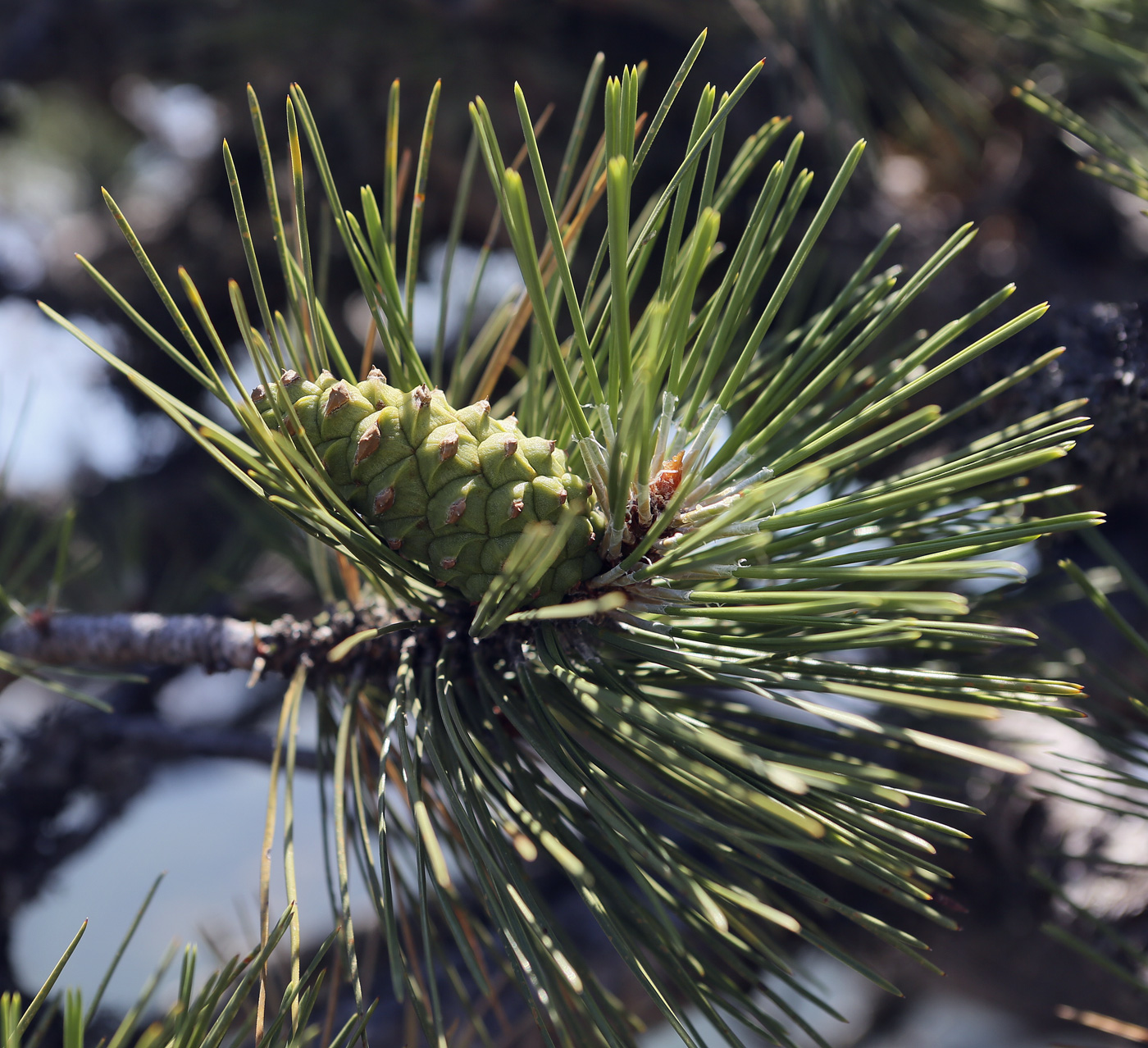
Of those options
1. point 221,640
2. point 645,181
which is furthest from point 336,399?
point 645,181

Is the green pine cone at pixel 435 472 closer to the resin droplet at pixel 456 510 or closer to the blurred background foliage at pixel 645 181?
the resin droplet at pixel 456 510

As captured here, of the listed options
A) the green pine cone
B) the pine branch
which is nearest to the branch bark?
the pine branch

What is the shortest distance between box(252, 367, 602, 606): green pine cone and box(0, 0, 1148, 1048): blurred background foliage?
24 centimetres

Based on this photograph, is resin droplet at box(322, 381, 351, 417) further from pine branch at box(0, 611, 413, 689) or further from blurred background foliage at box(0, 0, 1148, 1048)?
blurred background foliage at box(0, 0, 1148, 1048)

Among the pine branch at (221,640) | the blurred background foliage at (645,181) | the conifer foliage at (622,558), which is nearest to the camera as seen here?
the conifer foliage at (622,558)

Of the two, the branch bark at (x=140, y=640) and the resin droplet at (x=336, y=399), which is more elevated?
the resin droplet at (x=336, y=399)

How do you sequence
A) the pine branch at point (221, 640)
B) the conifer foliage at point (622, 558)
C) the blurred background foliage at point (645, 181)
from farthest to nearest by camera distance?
the blurred background foliage at point (645, 181), the pine branch at point (221, 640), the conifer foliage at point (622, 558)

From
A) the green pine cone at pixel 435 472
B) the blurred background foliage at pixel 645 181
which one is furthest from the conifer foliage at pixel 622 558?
the blurred background foliage at pixel 645 181

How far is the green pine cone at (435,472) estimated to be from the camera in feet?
0.91

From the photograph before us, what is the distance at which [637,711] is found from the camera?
25 centimetres

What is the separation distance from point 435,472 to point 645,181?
1.91 ft

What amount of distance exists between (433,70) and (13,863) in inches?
29.4

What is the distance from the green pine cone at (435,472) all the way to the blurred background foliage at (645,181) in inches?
9.5

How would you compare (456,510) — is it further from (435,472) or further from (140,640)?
(140,640)
